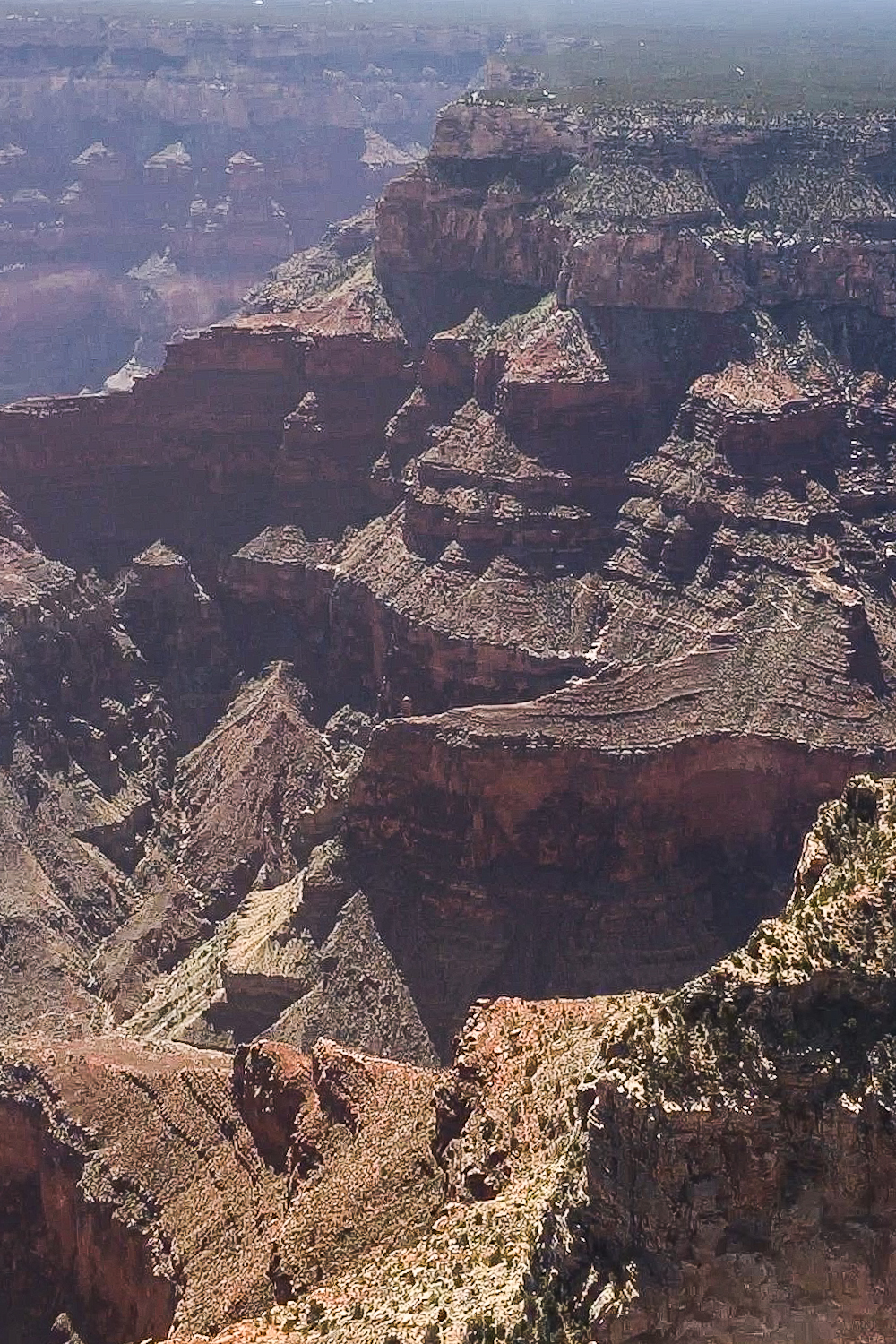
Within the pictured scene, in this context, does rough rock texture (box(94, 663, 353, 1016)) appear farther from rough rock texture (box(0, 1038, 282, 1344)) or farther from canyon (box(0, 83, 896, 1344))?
rough rock texture (box(0, 1038, 282, 1344))

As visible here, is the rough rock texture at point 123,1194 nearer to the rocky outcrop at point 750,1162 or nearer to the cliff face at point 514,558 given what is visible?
the rocky outcrop at point 750,1162

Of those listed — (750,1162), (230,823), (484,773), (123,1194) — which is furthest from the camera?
(230,823)

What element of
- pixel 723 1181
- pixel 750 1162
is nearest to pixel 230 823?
pixel 723 1181

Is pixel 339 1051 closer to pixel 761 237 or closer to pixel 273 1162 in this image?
pixel 273 1162

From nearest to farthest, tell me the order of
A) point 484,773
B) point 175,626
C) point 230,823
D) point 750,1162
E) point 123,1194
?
point 750,1162, point 123,1194, point 484,773, point 230,823, point 175,626

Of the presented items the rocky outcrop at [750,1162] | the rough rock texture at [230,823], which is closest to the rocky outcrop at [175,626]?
the rough rock texture at [230,823]

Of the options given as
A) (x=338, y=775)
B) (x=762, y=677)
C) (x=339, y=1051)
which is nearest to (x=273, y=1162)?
(x=339, y=1051)

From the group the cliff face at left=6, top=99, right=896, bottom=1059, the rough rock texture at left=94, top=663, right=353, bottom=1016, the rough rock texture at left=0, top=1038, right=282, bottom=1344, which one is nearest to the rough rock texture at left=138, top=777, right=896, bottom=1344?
the rough rock texture at left=0, top=1038, right=282, bottom=1344

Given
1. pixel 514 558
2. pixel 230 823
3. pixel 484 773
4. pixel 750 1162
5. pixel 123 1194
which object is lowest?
pixel 230 823

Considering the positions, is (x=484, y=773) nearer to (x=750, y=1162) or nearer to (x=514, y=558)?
(x=514, y=558)
